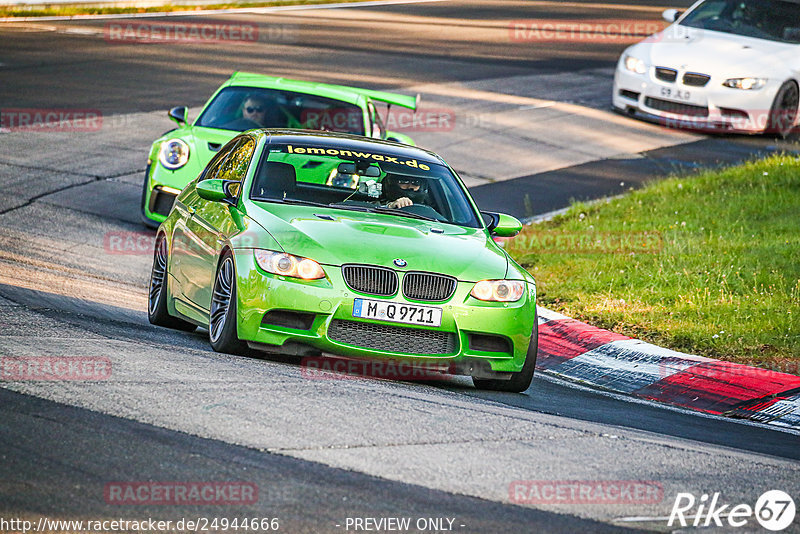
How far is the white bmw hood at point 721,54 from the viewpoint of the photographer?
19250mm

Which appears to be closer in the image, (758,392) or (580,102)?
(758,392)

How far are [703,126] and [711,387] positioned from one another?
39.3 feet

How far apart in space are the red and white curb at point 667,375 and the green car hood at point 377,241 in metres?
1.44

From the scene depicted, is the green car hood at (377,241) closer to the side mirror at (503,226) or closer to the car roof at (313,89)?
the side mirror at (503,226)

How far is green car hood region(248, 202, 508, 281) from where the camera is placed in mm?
7574

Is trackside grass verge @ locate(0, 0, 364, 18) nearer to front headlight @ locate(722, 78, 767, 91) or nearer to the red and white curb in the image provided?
front headlight @ locate(722, 78, 767, 91)

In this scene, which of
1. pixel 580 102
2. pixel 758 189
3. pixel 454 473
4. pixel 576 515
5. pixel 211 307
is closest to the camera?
pixel 576 515

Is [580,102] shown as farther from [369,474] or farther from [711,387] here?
[369,474]

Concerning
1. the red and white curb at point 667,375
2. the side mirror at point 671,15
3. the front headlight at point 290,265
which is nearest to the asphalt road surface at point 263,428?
the red and white curb at point 667,375

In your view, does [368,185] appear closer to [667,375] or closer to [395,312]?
[395,312]

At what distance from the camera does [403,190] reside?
8.91 meters

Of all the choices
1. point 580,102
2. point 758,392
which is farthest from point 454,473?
point 580,102

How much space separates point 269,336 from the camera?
750cm

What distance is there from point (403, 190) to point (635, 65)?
38.8 ft
